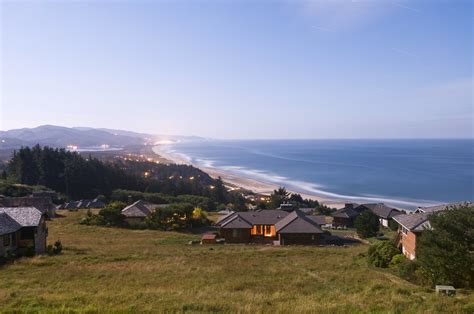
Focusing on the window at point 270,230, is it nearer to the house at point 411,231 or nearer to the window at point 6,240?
the house at point 411,231

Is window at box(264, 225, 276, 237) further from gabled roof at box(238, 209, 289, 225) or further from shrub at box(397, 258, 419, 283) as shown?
shrub at box(397, 258, 419, 283)

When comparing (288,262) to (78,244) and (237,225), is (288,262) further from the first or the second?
(78,244)

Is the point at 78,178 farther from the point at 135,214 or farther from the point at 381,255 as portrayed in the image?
the point at 381,255

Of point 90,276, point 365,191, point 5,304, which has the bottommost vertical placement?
point 365,191

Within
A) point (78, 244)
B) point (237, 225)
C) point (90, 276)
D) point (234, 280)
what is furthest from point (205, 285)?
point (237, 225)

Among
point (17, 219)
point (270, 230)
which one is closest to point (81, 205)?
point (270, 230)
